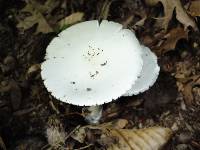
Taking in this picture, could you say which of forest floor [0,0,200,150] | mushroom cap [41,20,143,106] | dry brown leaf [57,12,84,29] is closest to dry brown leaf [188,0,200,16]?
forest floor [0,0,200,150]

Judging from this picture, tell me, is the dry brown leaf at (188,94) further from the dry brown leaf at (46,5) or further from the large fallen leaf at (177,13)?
the dry brown leaf at (46,5)

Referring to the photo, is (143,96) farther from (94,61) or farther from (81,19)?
(81,19)

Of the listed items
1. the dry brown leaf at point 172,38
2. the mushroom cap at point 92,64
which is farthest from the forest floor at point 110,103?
the mushroom cap at point 92,64

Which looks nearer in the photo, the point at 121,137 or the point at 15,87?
the point at 121,137

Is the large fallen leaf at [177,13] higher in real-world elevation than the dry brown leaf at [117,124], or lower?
higher

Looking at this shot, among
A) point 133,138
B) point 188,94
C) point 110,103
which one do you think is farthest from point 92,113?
point 188,94

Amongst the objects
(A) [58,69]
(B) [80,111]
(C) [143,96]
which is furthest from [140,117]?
(A) [58,69]

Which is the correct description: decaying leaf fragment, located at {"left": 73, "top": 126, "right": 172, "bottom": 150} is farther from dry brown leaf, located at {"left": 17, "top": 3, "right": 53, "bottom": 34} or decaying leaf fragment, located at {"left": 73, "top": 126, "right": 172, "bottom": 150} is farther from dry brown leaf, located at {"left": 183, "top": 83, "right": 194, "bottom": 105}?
dry brown leaf, located at {"left": 17, "top": 3, "right": 53, "bottom": 34}
